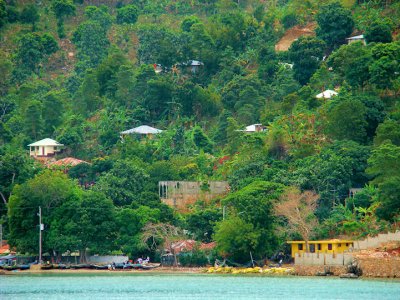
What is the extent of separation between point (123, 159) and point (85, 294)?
34247mm

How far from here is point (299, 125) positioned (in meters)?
104

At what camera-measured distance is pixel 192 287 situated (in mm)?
79938

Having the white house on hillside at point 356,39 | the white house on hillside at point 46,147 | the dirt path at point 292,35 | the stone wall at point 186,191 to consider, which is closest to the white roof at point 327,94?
the white house on hillside at point 356,39

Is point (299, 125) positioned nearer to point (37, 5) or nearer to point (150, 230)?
point (150, 230)

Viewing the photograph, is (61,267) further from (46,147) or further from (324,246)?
(46,147)

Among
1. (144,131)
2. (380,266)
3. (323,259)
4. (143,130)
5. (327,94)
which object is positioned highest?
(327,94)

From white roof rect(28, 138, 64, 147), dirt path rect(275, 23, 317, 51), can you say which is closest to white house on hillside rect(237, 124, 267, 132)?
dirt path rect(275, 23, 317, 51)

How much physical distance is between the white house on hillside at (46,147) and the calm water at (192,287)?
2978 centimetres

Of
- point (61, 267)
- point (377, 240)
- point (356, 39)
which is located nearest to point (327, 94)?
point (356, 39)

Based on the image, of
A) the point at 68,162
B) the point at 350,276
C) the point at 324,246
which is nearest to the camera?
the point at 350,276

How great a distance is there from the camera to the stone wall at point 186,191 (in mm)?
102406

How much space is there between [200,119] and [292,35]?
14.6 meters

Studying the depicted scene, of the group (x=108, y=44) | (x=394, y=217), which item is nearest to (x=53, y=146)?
(x=108, y=44)

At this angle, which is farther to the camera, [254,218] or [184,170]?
[184,170]
